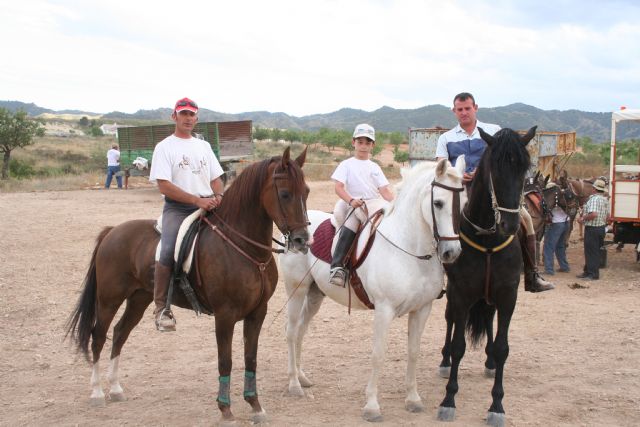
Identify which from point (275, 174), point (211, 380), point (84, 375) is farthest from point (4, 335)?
point (275, 174)

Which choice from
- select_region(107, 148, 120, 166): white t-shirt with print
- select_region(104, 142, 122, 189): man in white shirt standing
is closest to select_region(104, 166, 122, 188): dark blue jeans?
select_region(104, 142, 122, 189): man in white shirt standing

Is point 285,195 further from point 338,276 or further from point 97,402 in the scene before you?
point 97,402

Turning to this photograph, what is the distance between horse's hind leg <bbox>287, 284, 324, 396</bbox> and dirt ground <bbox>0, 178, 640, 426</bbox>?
0.17 m

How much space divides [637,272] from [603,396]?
7.71 m

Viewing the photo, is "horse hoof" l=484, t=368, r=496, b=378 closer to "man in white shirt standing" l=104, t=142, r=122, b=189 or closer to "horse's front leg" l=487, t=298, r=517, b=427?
"horse's front leg" l=487, t=298, r=517, b=427

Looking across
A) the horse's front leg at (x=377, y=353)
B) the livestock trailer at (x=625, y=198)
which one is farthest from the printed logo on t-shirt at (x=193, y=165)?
the livestock trailer at (x=625, y=198)

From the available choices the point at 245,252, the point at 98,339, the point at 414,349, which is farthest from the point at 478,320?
the point at 98,339

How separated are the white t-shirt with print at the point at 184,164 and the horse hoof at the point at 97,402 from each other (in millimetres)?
2164

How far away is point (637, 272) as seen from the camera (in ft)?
39.4

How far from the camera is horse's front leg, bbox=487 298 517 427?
4816 mm

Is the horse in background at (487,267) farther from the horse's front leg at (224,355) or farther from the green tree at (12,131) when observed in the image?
the green tree at (12,131)

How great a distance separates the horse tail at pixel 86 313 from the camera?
560cm

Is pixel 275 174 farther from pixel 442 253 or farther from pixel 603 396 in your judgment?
pixel 603 396

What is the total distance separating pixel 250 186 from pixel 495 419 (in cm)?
284
